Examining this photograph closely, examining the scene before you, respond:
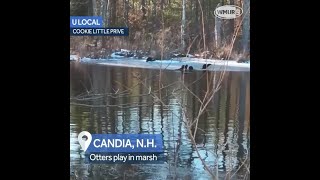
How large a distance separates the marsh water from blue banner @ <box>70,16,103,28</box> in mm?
223

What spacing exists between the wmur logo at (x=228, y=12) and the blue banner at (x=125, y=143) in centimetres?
78

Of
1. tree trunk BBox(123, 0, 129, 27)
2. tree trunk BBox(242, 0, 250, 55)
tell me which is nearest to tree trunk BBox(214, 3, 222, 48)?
tree trunk BBox(242, 0, 250, 55)

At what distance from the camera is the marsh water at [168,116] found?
2559 millimetres

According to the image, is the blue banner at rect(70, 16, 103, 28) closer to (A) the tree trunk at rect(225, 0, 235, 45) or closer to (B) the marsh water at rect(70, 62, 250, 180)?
(B) the marsh water at rect(70, 62, 250, 180)

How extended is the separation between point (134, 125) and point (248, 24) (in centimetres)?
88

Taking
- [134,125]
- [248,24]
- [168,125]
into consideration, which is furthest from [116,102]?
[248,24]

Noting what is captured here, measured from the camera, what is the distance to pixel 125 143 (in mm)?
2586

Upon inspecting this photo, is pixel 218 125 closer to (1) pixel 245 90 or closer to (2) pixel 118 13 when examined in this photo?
(1) pixel 245 90

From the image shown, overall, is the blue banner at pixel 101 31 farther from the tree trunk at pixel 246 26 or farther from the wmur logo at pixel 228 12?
the tree trunk at pixel 246 26

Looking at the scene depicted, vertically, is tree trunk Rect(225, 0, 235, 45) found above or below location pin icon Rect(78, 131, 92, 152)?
above

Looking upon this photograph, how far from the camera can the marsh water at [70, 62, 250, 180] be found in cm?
256

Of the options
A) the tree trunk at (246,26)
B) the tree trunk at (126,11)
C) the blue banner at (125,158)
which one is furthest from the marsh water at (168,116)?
the tree trunk at (126,11)

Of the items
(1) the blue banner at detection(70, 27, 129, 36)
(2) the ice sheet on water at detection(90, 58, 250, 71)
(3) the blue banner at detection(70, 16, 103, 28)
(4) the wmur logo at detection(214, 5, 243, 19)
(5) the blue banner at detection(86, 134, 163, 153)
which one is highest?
(4) the wmur logo at detection(214, 5, 243, 19)

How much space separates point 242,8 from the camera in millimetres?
2559
